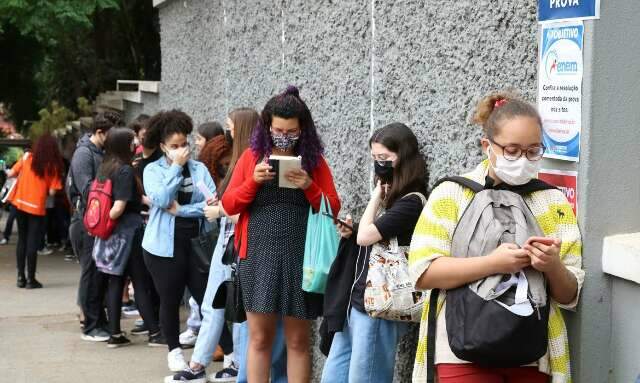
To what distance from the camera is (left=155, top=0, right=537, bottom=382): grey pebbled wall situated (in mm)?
4516

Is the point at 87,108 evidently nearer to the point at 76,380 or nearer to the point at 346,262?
the point at 76,380

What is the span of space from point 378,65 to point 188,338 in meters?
3.63

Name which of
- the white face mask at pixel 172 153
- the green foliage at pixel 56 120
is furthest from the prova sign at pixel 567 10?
the green foliage at pixel 56 120

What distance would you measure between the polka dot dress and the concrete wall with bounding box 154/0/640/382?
0.61 m

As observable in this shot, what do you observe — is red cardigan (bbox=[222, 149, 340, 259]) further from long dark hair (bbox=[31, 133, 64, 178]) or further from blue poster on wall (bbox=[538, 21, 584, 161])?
long dark hair (bbox=[31, 133, 64, 178])

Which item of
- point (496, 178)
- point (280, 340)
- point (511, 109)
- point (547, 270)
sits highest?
point (511, 109)

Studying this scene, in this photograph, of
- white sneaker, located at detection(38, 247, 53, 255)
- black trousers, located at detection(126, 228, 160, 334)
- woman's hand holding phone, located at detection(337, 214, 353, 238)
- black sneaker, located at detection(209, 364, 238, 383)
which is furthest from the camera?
white sneaker, located at detection(38, 247, 53, 255)

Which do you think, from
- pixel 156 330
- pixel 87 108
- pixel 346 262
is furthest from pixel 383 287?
pixel 87 108

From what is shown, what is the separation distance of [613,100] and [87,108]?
47.5 feet

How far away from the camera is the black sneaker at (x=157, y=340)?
335 inches

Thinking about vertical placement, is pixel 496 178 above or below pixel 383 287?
above

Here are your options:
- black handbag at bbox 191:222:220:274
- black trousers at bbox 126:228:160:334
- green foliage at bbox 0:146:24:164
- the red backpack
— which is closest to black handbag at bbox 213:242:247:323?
black handbag at bbox 191:222:220:274

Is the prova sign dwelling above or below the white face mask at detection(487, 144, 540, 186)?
above

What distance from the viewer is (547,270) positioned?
3.39 m
